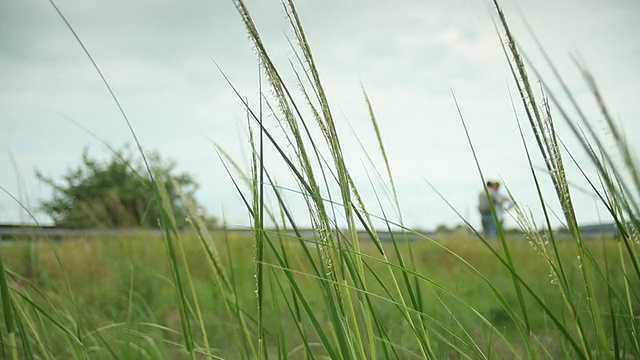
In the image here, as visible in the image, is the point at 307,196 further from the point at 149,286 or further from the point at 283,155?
the point at 149,286

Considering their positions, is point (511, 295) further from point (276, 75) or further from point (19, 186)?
point (276, 75)

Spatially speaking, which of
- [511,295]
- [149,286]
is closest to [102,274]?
[149,286]

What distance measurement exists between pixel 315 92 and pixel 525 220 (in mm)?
396

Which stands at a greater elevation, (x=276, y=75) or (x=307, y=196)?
(x=276, y=75)

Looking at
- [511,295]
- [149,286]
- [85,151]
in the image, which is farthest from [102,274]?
[85,151]

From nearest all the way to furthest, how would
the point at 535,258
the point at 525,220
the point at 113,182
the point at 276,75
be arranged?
the point at 276,75 < the point at 525,220 < the point at 535,258 < the point at 113,182

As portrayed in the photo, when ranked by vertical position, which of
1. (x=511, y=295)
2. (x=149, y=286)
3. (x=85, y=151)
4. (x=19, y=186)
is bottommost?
(x=511, y=295)

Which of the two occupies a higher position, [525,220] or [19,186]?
[19,186]

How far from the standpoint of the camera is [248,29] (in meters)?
0.76

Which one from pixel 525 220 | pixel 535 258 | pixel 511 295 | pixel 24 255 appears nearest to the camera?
pixel 525 220

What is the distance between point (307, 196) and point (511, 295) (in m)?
4.04

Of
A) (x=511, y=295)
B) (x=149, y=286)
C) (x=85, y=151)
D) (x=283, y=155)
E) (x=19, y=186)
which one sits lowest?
(x=511, y=295)

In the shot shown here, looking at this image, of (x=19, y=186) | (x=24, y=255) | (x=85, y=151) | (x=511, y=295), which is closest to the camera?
(x=19, y=186)

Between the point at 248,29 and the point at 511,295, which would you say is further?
the point at 511,295
